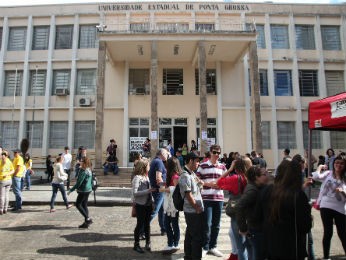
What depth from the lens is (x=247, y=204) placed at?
3.81 meters

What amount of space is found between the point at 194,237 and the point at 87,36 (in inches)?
775

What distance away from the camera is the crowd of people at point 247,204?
3098 millimetres

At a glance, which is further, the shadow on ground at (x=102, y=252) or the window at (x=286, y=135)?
the window at (x=286, y=135)

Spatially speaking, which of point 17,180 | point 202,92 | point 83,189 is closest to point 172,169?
point 83,189

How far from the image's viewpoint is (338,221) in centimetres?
502

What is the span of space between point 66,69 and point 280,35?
14744 millimetres

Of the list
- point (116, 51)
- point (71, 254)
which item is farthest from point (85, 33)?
point (71, 254)

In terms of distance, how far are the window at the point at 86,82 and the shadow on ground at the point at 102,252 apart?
16029 mm

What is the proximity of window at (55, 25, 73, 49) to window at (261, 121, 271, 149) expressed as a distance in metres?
14.2

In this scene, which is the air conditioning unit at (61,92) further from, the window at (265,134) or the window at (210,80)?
the window at (265,134)

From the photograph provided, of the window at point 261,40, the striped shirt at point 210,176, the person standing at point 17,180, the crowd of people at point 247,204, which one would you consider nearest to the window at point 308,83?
the window at point 261,40

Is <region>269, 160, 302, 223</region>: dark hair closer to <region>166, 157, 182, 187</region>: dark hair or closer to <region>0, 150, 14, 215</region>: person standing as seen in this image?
<region>166, 157, 182, 187</region>: dark hair

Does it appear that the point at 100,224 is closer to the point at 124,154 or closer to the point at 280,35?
the point at 124,154

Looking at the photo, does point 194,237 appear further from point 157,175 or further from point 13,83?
point 13,83
